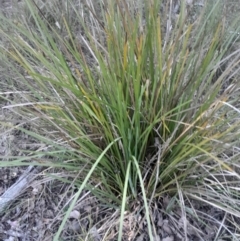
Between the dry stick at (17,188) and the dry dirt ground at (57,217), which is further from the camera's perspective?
the dry stick at (17,188)

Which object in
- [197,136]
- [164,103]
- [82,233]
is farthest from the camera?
[82,233]

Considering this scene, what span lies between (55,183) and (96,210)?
0.24m

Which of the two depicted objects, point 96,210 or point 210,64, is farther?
point 96,210

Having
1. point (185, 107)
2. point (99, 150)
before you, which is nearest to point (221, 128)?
point (185, 107)

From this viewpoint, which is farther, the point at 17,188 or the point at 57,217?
the point at 17,188

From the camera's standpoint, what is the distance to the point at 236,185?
1707 millimetres

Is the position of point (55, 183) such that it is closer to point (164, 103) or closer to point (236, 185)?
point (164, 103)

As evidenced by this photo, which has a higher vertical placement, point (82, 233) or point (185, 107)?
point (185, 107)

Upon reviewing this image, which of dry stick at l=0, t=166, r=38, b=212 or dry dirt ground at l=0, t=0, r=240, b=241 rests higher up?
dry stick at l=0, t=166, r=38, b=212

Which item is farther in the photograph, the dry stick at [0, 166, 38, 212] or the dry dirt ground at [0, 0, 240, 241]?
the dry stick at [0, 166, 38, 212]

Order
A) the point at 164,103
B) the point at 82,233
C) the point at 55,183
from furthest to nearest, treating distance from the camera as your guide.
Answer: the point at 55,183
the point at 82,233
the point at 164,103

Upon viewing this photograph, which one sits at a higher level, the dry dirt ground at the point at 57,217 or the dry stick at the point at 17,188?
the dry stick at the point at 17,188

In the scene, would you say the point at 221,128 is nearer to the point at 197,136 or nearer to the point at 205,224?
the point at 197,136

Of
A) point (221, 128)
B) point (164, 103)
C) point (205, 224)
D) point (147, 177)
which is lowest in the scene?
point (205, 224)
